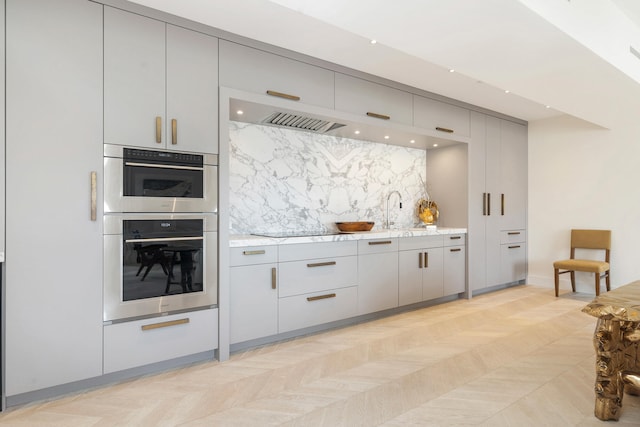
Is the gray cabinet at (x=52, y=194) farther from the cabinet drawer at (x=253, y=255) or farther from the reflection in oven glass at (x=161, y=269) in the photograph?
the cabinet drawer at (x=253, y=255)

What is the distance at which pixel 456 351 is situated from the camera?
298cm

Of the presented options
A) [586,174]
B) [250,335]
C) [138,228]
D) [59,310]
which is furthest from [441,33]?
[586,174]

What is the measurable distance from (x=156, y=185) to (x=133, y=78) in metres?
0.69

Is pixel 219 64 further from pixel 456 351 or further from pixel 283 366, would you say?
pixel 456 351

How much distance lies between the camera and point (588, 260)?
16.1 ft

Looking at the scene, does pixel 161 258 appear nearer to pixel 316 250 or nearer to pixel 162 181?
pixel 162 181

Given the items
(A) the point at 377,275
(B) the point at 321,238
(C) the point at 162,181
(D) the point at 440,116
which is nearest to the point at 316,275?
(B) the point at 321,238

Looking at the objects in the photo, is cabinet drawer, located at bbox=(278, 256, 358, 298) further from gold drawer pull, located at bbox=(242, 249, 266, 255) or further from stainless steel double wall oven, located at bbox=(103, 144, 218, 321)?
stainless steel double wall oven, located at bbox=(103, 144, 218, 321)

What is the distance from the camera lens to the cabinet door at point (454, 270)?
4487 millimetres

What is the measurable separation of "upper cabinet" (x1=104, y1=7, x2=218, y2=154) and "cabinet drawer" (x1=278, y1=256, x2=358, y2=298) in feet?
3.78

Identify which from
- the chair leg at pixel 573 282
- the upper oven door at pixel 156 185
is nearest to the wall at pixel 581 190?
the chair leg at pixel 573 282

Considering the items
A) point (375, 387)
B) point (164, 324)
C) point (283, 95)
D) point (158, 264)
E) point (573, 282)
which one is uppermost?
point (283, 95)

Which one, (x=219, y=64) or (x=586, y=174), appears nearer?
(x=219, y=64)

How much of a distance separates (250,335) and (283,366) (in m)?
0.42
